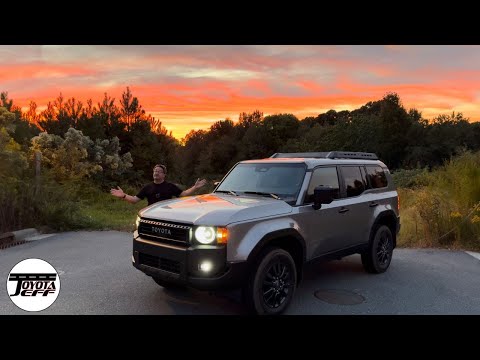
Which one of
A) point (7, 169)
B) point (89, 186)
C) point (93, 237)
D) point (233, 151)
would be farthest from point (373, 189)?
point (233, 151)

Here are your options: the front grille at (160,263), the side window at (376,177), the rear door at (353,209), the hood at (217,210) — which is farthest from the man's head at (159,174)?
the side window at (376,177)

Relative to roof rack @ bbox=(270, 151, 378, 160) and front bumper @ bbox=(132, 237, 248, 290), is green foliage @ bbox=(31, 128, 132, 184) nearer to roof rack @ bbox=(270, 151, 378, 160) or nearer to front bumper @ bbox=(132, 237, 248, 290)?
roof rack @ bbox=(270, 151, 378, 160)

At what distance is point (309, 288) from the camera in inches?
241

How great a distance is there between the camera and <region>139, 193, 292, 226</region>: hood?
4578 mm

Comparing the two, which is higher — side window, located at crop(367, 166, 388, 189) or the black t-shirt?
side window, located at crop(367, 166, 388, 189)

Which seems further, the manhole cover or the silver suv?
the manhole cover

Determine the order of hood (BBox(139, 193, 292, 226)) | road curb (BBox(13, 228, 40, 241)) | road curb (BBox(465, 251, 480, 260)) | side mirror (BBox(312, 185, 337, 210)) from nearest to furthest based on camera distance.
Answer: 1. hood (BBox(139, 193, 292, 226))
2. side mirror (BBox(312, 185, 337, 210))
3. road curb (BBox(465, 251, 480, 260))
4. road curb (BBox(13, 228, 40, 241))

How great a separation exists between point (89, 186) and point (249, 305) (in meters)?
17.4

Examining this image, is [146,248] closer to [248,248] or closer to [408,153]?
[248,248]

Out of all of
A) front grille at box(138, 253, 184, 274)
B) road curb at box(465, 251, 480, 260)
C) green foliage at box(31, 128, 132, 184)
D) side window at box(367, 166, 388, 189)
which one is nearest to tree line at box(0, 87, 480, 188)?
green foliage at box(31, 128, 132, 184)

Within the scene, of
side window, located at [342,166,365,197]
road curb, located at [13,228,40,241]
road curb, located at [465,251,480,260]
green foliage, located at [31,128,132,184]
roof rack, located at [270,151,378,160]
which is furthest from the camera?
green foliage, located at [31,128,132,184]

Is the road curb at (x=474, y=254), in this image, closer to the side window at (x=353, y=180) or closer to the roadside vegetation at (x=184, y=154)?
the roadside vegetation at (x=184, y=154)

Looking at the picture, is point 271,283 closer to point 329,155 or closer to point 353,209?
point 353,209

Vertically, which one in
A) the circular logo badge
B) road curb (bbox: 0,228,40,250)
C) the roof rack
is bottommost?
road curb (bbox: 0,228,40,250)
